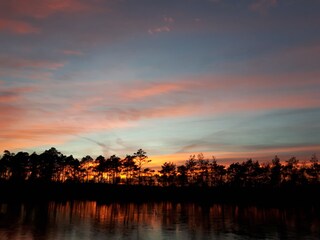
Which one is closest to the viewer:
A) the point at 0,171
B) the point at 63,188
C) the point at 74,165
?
the point at 63,188

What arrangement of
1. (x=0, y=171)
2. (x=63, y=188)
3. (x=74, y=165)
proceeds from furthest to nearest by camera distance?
(x=74, y=165) → (x=0, y=171) → (x=63, y=188)

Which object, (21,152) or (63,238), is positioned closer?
(63,238)

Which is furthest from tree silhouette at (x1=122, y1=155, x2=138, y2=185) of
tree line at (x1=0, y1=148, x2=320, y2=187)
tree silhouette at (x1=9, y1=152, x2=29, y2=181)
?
tree silhouette at (x1=9, y1=152, x2=29, y2=181)

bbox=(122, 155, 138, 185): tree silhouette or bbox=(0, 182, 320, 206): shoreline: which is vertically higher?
bbox=(122, 155, 138, 185): tree silhouette

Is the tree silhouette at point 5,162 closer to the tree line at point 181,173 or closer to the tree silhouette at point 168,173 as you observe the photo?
the tree line at point 181,173

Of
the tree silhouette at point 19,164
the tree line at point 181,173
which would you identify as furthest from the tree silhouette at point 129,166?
the tree silhouette at point 19,164

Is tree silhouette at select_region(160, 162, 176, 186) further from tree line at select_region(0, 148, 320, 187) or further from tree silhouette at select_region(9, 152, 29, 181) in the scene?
tree silhouette at select_region(9, 152, 29, 181)

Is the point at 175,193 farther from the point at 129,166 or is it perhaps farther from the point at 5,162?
the point at 5,162

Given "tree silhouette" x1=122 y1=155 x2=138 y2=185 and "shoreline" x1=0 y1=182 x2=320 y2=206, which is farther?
"tree silhouette" x1=122 y1=155 x2=138 y2=185

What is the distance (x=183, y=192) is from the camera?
149m

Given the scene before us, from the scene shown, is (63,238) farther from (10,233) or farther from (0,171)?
(0,171)

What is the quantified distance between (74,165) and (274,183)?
9468 cm

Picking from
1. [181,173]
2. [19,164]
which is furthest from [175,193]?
[19,164]

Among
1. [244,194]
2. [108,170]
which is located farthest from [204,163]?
[108,170]
